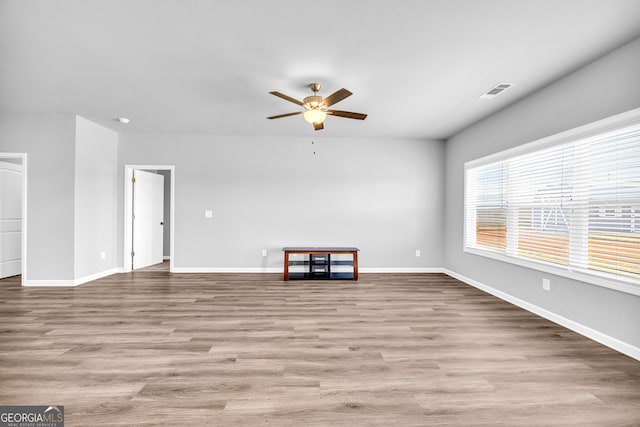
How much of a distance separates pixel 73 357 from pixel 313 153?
179 inches

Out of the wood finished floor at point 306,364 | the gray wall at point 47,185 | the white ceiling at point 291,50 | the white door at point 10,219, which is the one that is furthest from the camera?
the white door at point 10,219

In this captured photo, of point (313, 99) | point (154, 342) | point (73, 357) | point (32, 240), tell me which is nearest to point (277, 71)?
point (313, 99)

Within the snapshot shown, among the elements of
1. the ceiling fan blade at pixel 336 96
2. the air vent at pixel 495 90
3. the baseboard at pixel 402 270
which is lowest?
Answer: the baseboard at pixel 402 270

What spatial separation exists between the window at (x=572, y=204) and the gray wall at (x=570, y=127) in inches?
5.2

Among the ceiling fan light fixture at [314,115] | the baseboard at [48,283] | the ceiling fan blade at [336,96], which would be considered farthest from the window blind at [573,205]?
the baseboard at [48,283]

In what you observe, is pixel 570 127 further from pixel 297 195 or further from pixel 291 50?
pixel 297 195

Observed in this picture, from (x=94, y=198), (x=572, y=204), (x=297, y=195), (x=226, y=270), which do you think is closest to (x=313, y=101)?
(x=297, y=195)

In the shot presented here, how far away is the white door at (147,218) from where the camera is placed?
597 cm

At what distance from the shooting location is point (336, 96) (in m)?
3.15

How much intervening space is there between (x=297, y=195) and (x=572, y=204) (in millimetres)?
4093

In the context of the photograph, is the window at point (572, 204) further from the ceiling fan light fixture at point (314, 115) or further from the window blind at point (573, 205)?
the ceiling fan light fixture at point (314, 115)

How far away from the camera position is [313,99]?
11.1 feet

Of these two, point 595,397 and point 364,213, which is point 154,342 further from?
point 364,213

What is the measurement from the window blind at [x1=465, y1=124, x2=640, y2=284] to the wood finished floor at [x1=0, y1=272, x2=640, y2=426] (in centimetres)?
75
